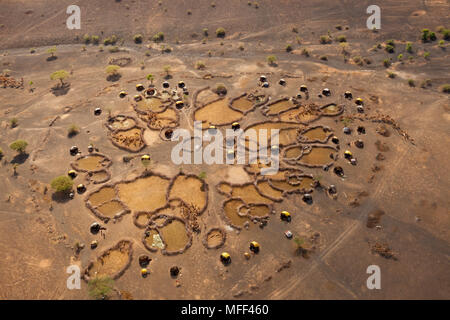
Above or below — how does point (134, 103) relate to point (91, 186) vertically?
above

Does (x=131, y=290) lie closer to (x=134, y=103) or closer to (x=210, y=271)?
(x=210, y=271)

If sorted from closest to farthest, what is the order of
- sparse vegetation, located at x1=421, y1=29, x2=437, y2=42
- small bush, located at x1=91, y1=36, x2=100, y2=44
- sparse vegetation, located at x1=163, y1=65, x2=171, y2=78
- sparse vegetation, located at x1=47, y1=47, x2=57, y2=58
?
sparse vegetation, located at x1=163, y1=65, x2=171, y2=78, sparse vegetation, located at x1=421, y1=29, x2=437, y2=42, sparse vegetation, located at x1=47, y1=47, x2=57, y2=58, small bush, located at x1=91, y1=36, x2=100, y2=44

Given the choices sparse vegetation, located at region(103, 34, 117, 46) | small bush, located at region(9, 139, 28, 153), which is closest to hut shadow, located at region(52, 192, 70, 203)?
small bush, located at region(9, 139, 28, 153)

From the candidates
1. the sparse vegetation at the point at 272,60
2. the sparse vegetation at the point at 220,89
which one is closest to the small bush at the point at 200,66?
the sparse vegetation at the point at 220,89

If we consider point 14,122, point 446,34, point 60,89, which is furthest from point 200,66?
point 446,34

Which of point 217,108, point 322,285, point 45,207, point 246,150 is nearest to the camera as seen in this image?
point 322,285

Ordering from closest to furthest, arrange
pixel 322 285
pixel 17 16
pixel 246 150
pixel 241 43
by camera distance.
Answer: pixel 322 285
pixel 246 150
pixel 241 43
pixel 17 16

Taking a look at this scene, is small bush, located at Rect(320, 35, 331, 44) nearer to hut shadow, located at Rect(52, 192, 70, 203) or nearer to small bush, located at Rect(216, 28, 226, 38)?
small bush, located at Rect(216, 28, 226, 38)

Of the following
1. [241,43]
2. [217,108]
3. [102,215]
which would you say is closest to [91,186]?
[102,215]
